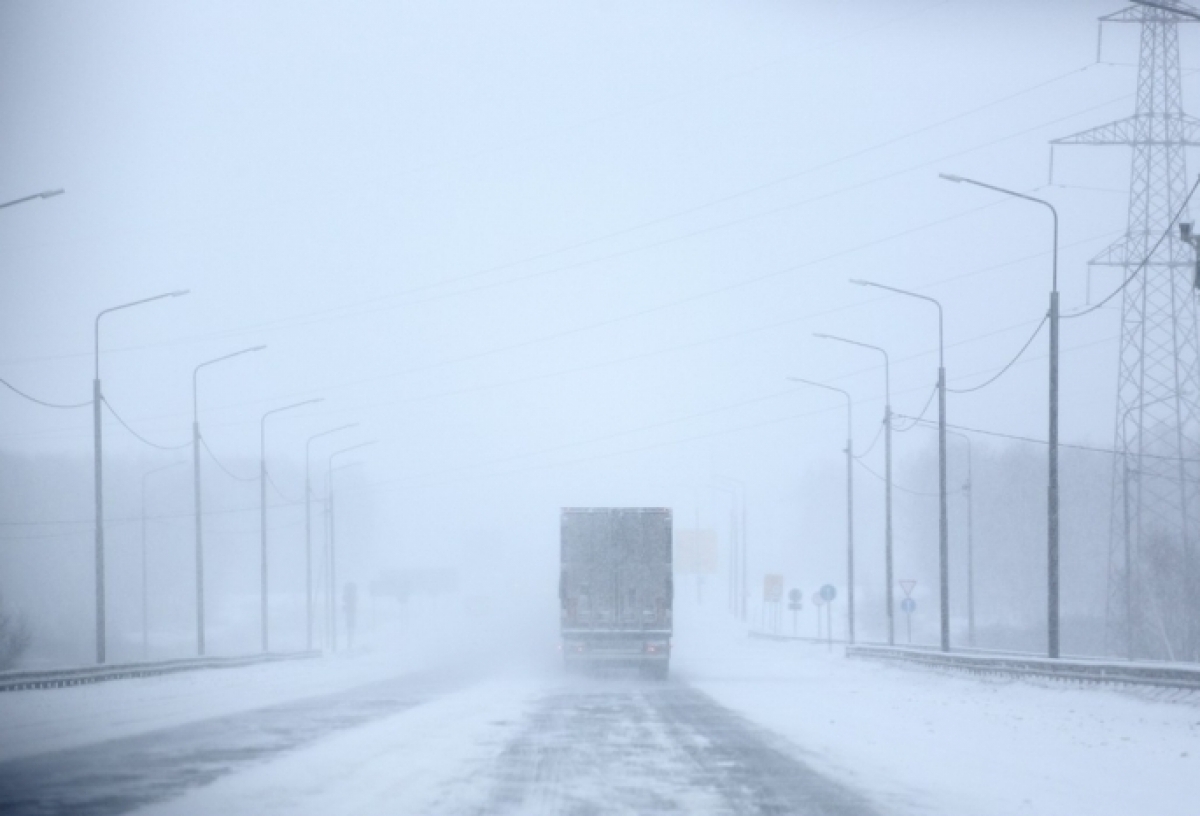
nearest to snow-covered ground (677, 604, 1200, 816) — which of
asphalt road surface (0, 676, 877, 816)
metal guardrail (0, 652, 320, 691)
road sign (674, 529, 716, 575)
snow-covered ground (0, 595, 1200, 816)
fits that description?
snow-covered ground (0, 595, 1200, 816)

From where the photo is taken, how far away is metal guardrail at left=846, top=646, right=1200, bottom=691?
83.2 feet

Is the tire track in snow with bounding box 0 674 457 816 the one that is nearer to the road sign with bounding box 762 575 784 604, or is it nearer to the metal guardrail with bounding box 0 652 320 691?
the metal guardrail with bounding box 0 652 320 691

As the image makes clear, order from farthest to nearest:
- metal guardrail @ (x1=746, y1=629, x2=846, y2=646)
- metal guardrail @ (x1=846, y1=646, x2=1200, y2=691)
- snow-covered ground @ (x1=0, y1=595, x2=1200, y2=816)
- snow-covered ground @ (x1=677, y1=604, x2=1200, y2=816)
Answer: metal guardrail @ (x1=746, y1=629, x2=846, y2=646)
metal guardrail @ (x1=846, y1=646, x2=1200, y2=691)
snow-covered ground @ (x1=677, y1=604, x2=1200, y2=816)
snow-covered ground @ (x1=0, y1=595, x2=1200, y2=816)

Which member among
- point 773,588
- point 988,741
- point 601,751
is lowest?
point 773,588

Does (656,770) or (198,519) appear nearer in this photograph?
(656,770)

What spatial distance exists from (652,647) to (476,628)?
56.2 metres

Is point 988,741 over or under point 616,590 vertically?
under

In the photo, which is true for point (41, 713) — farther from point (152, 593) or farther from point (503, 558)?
point (503, 558)

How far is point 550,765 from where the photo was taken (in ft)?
57.2

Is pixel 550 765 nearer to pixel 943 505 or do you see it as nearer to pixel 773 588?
pixel 943 505

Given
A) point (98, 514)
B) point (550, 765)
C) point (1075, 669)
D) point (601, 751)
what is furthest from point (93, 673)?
point (550, 765)

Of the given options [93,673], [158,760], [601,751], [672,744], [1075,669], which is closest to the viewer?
[158,760]

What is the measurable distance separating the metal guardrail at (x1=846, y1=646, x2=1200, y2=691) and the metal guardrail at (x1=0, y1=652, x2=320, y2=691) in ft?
66.4

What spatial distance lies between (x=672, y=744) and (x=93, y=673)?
67.4ft
